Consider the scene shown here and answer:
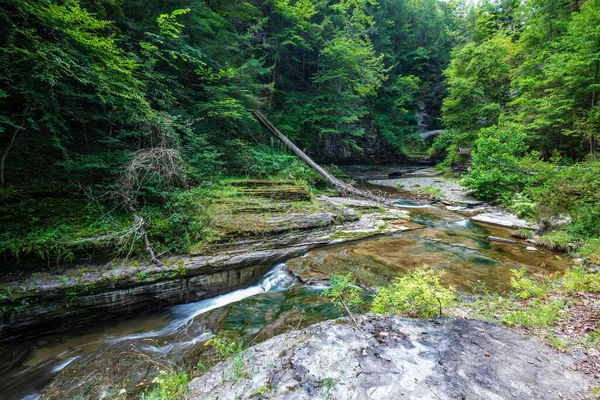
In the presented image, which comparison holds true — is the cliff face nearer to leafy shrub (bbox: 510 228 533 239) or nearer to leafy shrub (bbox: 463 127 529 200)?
leafy shrub (bbox: 463 127 529 200)

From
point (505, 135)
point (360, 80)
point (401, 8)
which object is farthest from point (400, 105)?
point (505, 135)

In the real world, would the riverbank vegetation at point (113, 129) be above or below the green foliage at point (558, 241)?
above

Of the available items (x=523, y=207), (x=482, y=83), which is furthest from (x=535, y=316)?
(x=482, y=83)

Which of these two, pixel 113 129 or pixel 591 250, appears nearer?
pixel 591 250

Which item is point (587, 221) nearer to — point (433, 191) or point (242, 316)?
point (433, 191)

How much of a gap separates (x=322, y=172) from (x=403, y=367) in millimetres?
10825

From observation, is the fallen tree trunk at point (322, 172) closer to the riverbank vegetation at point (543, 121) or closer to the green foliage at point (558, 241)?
the riverbank vegetation at point (543, 121)

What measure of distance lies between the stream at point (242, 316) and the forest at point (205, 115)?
128 cm

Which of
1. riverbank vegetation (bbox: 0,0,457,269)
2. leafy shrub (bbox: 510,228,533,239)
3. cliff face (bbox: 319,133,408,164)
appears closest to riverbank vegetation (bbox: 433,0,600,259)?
leafy shrub (bbox: 510,228,533,239)

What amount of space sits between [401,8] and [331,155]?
77.7 ft

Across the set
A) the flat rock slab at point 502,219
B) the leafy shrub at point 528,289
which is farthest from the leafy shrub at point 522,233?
the leafy shrub at point 528,289

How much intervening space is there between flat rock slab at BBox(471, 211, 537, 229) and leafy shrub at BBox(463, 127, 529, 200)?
1663mm

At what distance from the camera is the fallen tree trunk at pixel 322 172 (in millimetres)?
11562

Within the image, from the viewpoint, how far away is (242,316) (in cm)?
425
